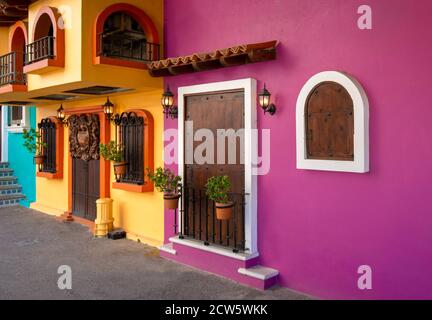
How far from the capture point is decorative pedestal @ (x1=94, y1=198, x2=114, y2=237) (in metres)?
8.91

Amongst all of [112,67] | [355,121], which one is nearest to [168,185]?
[112,67]

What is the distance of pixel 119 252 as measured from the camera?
7668 millimetres

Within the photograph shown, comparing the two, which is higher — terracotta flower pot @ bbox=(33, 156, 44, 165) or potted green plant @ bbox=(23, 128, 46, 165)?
potted green plant @ bbox=(23, 128, 46, 165)

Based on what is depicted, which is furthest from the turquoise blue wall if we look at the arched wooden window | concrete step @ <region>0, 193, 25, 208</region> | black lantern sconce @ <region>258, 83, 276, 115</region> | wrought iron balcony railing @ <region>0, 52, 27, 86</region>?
the arched wooden window

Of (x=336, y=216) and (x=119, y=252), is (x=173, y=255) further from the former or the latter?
(x=336, y=216)

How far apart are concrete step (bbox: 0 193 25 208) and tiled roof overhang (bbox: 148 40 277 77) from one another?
8.48 meters

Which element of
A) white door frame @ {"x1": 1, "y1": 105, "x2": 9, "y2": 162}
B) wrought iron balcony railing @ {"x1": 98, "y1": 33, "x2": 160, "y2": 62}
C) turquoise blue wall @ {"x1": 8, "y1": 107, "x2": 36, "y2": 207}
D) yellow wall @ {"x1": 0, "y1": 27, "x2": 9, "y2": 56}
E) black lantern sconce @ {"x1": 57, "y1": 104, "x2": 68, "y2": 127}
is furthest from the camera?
white door frame @ {"x1": 1, "y1": 105, "x2": 9, "y2": 162}

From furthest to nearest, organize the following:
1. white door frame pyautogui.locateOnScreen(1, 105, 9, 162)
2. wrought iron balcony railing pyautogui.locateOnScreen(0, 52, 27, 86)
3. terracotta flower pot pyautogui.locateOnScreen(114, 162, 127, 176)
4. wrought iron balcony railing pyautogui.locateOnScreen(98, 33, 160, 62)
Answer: white door frame pyautogui.locateOnScreen(1, 105, 9, 162) < wrought iron balcony railing pyautogui.locateOnScreen(0, 52, 27, 86) < terracotta flower pot pyautogui.locateOnScreen(114, 162, 127, 176) < wrought iron balcony railing pyautogui.locateOnScreen(98, 33, 160, 62)

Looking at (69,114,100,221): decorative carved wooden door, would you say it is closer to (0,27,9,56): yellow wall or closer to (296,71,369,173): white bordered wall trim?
(0,27,9,56): yellow wall

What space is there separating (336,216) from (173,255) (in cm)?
326

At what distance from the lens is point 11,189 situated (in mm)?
13273

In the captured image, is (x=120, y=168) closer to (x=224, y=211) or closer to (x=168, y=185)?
(x=168, y=185)

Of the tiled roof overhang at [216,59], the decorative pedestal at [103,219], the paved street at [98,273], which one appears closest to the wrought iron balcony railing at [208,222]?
the paved street at [98,273]
